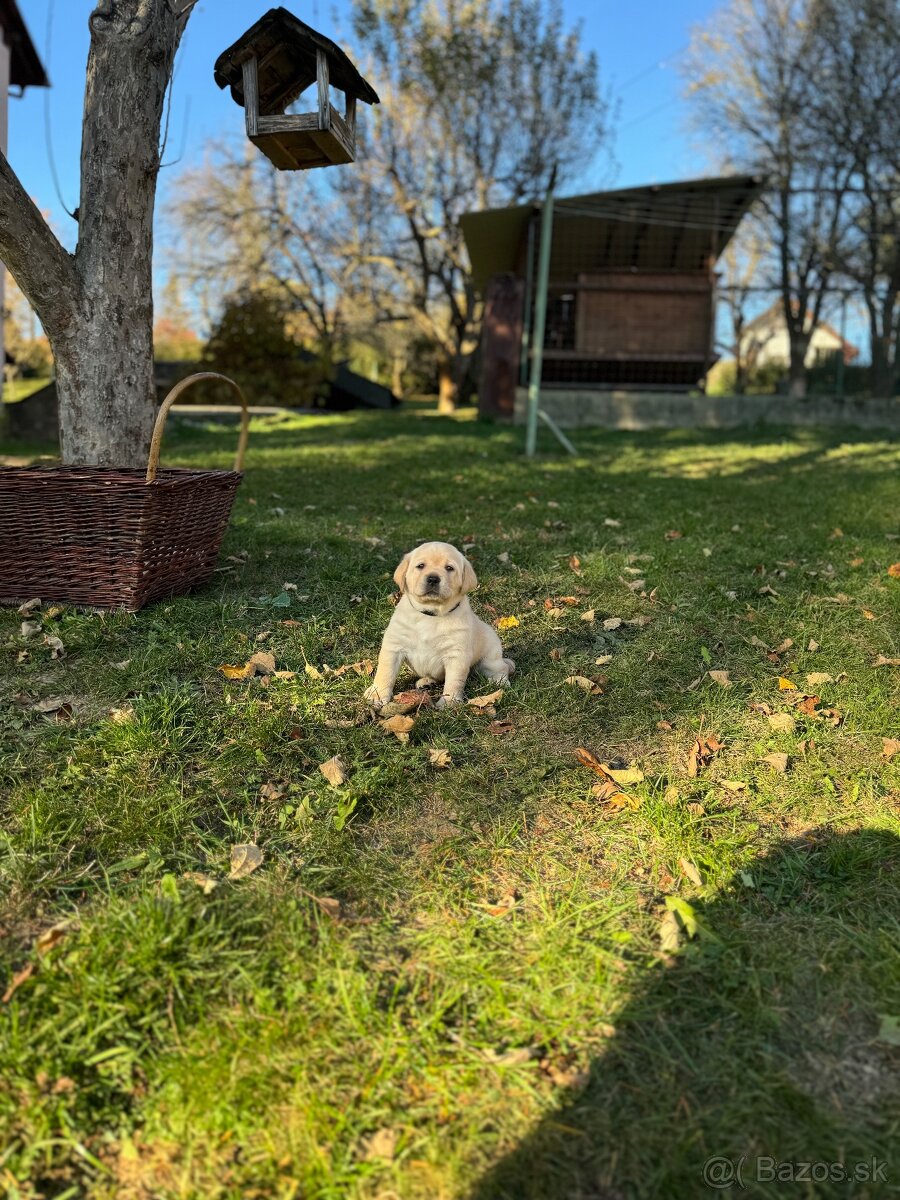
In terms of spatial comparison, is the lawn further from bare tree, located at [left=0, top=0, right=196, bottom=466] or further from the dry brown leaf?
bare tree, located at [left=0, top=0, right=196, bottom=466]

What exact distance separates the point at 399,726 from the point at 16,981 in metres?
1.54

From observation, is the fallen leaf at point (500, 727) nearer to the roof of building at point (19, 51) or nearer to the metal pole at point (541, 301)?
the metal pole at point (541, 301)

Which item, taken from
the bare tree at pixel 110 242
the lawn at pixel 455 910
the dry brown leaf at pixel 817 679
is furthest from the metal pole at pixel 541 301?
the dry brown leaf at pixel 817 679

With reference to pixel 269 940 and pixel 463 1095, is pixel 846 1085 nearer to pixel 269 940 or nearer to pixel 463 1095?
pixel 463 1095

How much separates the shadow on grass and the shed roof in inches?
523

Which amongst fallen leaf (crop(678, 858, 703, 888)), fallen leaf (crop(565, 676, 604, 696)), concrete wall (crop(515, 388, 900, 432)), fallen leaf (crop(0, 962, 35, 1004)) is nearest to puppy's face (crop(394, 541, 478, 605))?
fallen leaf (crop(565, 676, 604, 696))

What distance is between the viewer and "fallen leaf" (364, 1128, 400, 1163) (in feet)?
5.47

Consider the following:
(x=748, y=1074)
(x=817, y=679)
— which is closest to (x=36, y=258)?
(x=817, y=679)

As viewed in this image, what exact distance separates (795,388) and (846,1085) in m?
19.2

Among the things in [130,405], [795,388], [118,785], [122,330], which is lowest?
[118,785]

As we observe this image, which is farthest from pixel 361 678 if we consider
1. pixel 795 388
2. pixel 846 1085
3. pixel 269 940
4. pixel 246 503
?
pixel 795 388

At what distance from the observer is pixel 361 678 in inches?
147

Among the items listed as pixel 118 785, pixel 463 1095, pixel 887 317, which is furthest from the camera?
pixel 887 317

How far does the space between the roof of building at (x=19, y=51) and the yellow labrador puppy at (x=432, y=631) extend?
14019 millimetres
